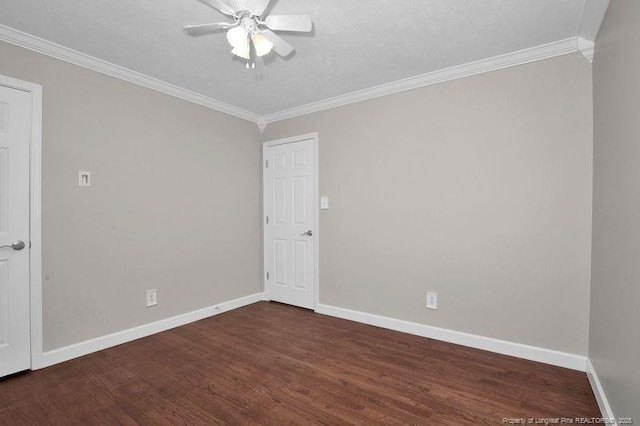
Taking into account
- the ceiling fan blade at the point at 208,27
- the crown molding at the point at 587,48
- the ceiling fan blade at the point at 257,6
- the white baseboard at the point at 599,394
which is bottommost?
the white baseboard at the point at 599,394

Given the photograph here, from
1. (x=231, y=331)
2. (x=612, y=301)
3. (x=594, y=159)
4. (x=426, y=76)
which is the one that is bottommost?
(x=231, y=331)

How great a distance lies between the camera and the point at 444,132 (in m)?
2.88

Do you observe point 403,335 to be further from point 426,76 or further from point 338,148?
point 426,76

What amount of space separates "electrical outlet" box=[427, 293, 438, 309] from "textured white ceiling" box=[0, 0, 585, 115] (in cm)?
215

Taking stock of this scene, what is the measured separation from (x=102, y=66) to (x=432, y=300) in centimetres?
372

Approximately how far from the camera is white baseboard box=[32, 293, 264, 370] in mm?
2436

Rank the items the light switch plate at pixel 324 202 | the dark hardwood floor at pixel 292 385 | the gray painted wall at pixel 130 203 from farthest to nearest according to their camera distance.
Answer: the light switch plate at pixel 324 202 < the gray painted wall at pixel 130 203 < the dark hardwood floor at pixel 292 385

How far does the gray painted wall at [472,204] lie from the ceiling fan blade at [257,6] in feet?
5.90

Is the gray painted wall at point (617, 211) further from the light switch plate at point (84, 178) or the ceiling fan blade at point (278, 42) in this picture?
the light switch plate at point (84, 178)

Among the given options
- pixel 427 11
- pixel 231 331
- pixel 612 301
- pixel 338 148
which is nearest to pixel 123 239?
pixel 231 331

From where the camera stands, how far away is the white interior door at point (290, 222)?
Answer: 3.79 m

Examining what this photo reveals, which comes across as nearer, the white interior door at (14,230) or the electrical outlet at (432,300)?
the white interior door at (14,230)

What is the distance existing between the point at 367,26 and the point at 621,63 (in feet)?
4.91

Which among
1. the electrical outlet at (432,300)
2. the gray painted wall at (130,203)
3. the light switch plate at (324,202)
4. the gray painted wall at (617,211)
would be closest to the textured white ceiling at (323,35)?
the gray painted wall at (130,203)
